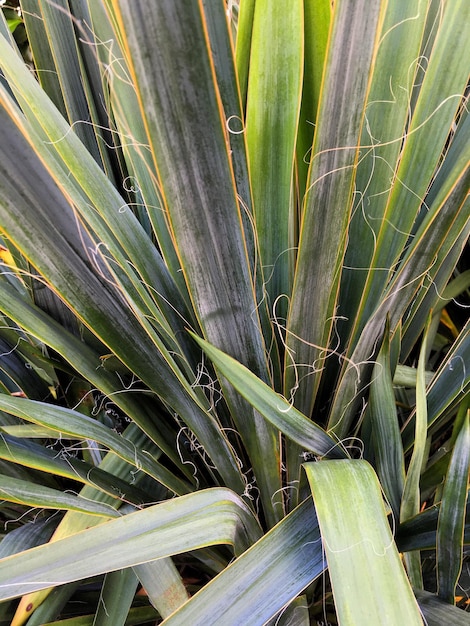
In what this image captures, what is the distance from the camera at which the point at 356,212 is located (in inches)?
19.4

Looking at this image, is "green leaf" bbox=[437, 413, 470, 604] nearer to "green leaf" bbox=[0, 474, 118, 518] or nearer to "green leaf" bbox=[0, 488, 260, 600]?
"green leaf" bbox=[0, 488, 260, 600]

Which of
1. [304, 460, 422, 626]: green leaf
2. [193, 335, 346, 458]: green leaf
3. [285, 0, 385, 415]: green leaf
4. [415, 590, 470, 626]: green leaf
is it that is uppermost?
[285, 0, 385, 415]: green leaf

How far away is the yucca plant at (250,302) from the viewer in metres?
0.30

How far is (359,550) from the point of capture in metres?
0.28

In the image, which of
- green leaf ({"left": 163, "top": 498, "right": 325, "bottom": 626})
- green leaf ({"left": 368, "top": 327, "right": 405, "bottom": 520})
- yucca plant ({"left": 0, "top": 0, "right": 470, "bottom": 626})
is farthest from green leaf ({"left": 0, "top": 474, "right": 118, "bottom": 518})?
green leaf ({"left": 368, "top": 327, "right": 405, "bottom": 520})

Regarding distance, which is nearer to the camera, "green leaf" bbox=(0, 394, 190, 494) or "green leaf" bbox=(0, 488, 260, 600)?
"green leaf" bbox=(0, 488, 260, 600)

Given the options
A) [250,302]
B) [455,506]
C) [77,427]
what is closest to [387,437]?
[455,506]

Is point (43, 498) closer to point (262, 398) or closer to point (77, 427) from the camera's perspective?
point (77, 427)

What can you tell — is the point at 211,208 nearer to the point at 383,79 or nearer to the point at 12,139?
the point at 12,139

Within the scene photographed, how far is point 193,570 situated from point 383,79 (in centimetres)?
68

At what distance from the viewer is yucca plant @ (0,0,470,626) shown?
30 centimetres

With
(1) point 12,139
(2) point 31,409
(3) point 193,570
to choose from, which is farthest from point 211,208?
(3) point 193,570

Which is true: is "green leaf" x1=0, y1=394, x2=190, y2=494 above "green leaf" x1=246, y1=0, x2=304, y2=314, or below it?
below

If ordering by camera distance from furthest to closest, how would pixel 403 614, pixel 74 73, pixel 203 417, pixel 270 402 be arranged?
pixel 74 73 → pixel 203 417 → pixel 270 402 → pixel 403 614
